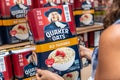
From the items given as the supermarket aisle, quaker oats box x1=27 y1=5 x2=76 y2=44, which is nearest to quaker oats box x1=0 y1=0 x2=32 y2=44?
quaker oats box x1=27 y1=5 x2=76 y2=44

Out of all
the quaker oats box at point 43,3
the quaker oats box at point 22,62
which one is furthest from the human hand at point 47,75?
the quaker oats box at point 43,3

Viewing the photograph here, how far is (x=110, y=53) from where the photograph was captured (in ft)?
2.05

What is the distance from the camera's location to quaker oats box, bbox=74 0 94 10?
164 centimetres

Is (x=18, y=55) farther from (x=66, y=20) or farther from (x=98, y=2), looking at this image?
(x=98, y=2)

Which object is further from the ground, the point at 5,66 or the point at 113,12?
the point at 113,12

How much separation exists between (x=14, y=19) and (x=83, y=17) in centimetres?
59

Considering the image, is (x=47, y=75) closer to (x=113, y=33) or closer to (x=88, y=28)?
(x=113, y=33)

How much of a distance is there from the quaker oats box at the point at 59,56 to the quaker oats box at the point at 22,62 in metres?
0.24

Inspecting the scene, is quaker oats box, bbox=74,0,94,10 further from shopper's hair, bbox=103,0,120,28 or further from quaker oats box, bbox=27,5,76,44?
shopper's hair, bbox=103,0,120,28

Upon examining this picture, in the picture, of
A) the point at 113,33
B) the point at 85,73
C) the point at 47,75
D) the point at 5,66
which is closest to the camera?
the point at 113,33

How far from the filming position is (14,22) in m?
1.29

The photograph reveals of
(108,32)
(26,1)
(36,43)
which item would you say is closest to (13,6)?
(26,1)

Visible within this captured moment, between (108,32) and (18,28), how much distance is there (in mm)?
771

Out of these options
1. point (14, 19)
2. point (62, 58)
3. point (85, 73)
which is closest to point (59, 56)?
point (62, 58)
